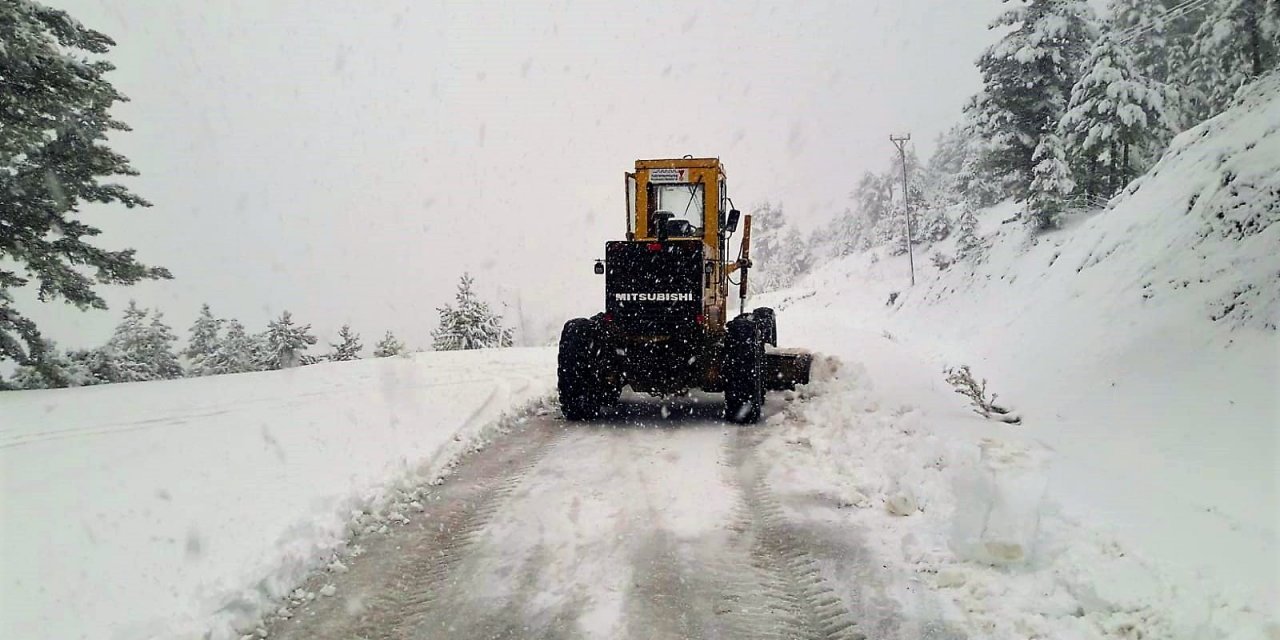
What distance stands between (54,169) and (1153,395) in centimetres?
1610

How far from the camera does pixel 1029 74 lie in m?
23.4

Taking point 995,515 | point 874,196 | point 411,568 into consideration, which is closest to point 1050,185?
point 995,515

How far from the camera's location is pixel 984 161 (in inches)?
1007

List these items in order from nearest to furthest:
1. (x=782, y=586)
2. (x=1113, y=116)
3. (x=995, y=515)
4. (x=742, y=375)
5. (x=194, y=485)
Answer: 1. (x=782, y=586)
2. (x=995, y=515)
3. (x=194, y=485)
4. (x=742, y=375)
5. (x=1113, y=116)

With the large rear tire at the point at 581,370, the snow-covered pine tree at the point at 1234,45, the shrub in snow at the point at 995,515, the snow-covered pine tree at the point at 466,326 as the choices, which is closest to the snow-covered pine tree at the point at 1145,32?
the snow-covered pine tree at the point at 1234,45

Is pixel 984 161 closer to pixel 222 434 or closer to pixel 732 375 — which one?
pixel 732 375

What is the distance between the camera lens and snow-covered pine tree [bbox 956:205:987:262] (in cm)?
2569

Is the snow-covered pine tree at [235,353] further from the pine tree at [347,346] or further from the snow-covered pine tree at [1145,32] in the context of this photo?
the snow-covered pine tree at [1145,32]

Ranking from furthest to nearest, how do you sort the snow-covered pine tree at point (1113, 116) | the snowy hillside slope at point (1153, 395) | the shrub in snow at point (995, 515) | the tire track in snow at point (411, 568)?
the snow-covered pine tree at point (1113, 116), the shrub in snow at point (995, 515), the snowy hillside slope at point (1153, 395), the tire track in snow at point (411, 568)

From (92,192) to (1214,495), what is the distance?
16.0 metres

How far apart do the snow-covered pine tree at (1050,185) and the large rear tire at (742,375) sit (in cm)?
1656

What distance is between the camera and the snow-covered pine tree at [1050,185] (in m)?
21.1

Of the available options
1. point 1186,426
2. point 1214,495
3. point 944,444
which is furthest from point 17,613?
point 1186,426

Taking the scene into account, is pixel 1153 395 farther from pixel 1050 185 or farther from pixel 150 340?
pixel 150 340
